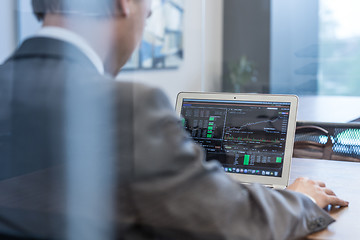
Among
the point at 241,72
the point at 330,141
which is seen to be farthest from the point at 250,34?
the point at 330,141

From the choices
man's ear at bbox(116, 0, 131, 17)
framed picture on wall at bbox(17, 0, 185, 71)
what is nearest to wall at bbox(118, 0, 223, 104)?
framed picture on wall at bbox(17, 0, 185, 71)

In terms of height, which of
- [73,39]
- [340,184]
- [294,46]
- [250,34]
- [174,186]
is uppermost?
[250,34]

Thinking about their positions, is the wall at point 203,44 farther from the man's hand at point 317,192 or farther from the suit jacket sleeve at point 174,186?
the suit jacket sleeve at point 174,186

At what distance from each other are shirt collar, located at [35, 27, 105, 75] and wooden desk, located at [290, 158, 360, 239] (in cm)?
51

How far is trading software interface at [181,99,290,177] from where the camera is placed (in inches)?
49.6

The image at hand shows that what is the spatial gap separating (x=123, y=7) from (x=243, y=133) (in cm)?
63

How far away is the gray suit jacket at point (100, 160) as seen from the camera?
69cm

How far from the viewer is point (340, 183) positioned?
4.29ft

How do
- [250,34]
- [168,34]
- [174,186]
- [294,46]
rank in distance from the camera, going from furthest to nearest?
[250,34] < [294,46] < [168,34] < [174,186]

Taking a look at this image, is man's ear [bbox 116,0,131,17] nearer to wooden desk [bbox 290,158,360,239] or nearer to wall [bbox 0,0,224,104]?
wooden desk [bbox 290,158,360,239]

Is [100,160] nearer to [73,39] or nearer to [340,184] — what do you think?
[73,39]

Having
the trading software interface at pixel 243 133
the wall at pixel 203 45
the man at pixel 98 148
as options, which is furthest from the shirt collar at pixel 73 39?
the wall at pixel 203 45

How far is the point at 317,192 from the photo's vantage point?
3.33ft

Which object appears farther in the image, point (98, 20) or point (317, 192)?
point (317, 192)
